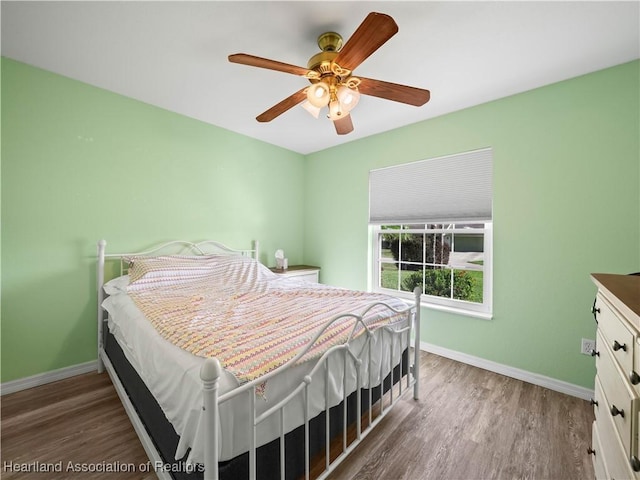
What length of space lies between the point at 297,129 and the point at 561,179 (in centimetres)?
250

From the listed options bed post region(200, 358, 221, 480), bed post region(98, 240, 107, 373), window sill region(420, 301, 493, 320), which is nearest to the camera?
bed post region(200, 358, 221, 480)

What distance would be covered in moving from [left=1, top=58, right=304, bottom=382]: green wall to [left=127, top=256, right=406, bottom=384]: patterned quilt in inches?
19.0

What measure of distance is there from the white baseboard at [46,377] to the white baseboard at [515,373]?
10.2 ft

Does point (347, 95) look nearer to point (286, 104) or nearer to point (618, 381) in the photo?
point (286, 104)

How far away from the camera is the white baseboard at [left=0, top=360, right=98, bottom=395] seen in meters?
2.03

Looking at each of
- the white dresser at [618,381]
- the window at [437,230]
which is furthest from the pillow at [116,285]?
the white dresser at [618,381]

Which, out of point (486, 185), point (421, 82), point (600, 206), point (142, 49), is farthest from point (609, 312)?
point (142, 49)

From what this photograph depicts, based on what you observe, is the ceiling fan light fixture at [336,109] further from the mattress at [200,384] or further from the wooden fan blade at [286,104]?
the mattress at [200,384]

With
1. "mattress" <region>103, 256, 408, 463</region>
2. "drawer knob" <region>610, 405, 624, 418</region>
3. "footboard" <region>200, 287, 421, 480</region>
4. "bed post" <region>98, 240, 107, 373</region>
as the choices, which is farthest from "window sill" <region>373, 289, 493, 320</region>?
"bed post" <region>98, 240, 107, 373</region>

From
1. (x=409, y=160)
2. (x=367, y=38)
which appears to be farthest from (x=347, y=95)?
(x=409, y=160)

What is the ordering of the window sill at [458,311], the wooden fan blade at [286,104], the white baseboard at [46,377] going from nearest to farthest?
the wooden fan blade at [286,104] → the white baseboard at [46,377] → the window sill at [458,311]

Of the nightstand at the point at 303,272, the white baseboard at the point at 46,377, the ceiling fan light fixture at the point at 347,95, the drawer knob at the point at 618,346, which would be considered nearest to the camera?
the drawer knob at the point at 618,346

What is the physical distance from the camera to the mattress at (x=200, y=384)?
3.04 feet

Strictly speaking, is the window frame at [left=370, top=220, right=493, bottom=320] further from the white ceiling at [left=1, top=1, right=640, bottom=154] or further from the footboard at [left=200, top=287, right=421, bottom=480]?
the white ceiling at [left=1, top=1, right=640, bottom=154]
